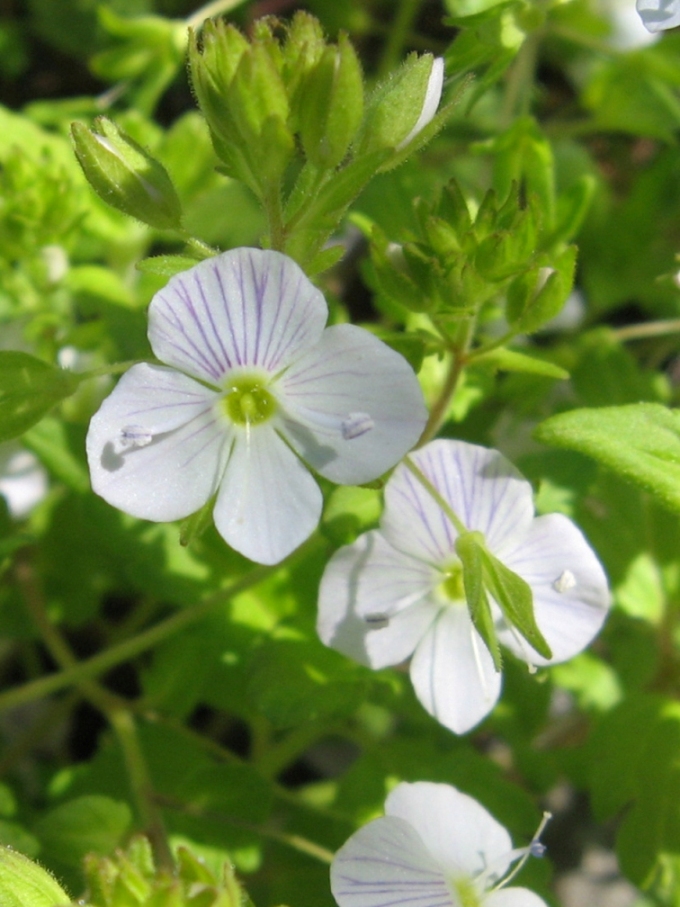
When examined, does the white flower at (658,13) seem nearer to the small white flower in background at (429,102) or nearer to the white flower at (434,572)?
the small white flower in background at (429,102)

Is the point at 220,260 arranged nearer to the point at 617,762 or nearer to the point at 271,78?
the point at 271,78

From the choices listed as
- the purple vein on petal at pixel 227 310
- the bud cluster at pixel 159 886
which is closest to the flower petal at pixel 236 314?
the purple vein on petal at pixel 227 310

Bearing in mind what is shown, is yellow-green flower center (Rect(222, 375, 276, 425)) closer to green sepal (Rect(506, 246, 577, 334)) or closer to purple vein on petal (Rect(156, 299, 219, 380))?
purple vein on petal (Rect(156, 299, 219, 380))

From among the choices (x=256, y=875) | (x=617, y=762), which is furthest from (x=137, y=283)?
(x=617, y=762)

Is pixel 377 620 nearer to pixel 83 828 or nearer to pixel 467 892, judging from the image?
pixel 467 892

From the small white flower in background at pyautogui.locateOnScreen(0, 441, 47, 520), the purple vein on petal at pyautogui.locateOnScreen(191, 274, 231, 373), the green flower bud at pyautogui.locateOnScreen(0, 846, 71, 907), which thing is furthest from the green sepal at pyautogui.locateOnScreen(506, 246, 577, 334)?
the small white flower in background at pyautogui.locateOnScreen(0, 441, 47, 520)

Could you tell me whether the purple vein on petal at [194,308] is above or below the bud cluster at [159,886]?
above

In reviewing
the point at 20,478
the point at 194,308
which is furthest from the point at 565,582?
the point at 20,478
